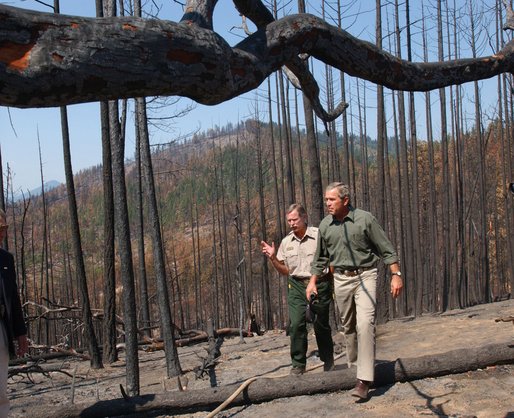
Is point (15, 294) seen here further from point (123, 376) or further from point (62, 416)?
point (123, 376)

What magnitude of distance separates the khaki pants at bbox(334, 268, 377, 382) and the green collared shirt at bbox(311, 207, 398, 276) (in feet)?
0.33

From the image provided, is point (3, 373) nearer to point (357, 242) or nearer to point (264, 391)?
point (264, 391)

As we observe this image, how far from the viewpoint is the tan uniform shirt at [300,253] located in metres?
5.47

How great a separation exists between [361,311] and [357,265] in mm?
338

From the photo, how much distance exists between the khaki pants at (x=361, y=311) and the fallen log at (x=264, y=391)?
1.02 feet

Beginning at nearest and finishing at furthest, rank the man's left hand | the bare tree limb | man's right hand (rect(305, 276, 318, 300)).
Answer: the bare tree limb
the man's left hand
man's right hand (rect(305, 276, 318, 300))

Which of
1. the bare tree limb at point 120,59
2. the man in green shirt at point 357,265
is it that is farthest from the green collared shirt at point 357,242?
the bare tree limb at point 120,59

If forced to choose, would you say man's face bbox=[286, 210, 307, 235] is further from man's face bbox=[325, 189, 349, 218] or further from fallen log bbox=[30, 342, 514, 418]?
fallen log bbox=[30, 342, 514, 418]

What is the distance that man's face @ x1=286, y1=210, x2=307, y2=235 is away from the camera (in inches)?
215

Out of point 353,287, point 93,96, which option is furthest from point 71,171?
point 93,96

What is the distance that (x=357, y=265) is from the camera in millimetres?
4699

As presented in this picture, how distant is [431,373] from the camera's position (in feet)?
16.3

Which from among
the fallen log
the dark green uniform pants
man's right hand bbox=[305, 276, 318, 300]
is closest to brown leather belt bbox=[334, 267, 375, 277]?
man's right hand bbox=[305, 276, 318, 300]

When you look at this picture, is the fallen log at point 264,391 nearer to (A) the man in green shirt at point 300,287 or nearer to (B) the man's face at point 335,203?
(A) the man in green shirt at point 300,287
